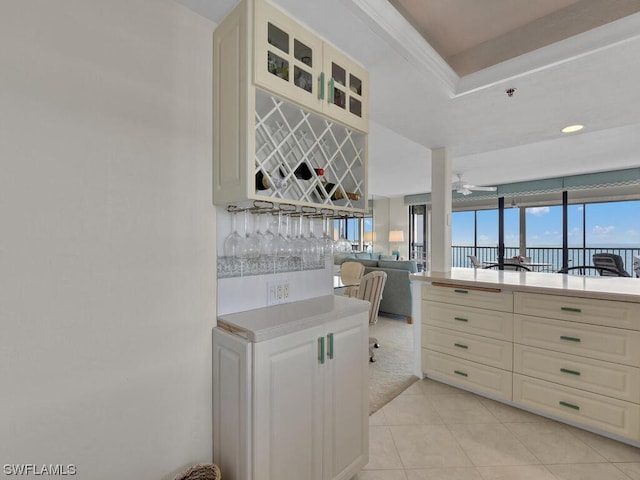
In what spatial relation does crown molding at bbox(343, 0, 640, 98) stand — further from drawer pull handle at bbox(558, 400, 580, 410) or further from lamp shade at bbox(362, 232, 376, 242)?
lamp shade at bbox(362, 232, 376, 242)

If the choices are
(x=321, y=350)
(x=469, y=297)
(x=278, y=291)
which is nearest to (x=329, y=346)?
(x=321, y=350)

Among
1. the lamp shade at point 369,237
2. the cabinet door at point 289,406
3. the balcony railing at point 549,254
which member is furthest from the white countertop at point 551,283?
the lamp shade at point 369,237

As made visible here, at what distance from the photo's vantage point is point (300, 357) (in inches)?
52.9

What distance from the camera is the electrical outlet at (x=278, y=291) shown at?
1.66 metres

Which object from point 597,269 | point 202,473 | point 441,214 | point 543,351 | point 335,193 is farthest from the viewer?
point 597,269

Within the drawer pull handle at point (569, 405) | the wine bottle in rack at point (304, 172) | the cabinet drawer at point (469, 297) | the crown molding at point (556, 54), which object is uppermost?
the crown molding at point (556, 54)

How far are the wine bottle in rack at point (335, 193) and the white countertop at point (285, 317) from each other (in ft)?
1.92

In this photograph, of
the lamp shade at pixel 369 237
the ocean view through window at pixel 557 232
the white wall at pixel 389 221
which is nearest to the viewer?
the ocean view through window at pixel 557 232

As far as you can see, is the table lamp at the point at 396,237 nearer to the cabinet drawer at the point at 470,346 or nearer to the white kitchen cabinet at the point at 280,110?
the cabinet drawer at the point at 470,346

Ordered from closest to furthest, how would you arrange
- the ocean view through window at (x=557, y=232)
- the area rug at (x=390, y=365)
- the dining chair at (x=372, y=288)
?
1. the area rug at (x=390, y=365)
2. the dining chair at (x=372, y=288)
3. the ocean view through window at (x=557, y=232)

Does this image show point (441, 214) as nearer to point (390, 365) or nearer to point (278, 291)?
point (390, 365)

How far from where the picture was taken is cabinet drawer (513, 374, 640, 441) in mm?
1872

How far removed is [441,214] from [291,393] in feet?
7.93

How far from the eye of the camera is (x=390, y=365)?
3117 mm
